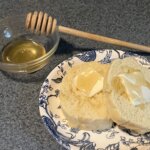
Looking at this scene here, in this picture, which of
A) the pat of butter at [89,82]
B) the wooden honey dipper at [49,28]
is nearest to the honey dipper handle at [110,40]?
the wooden honey dipper at [49,28]

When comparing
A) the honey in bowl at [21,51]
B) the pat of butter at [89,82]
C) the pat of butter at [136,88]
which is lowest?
the honey in bowl at [21,51]

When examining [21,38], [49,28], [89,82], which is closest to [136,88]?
[89,82]

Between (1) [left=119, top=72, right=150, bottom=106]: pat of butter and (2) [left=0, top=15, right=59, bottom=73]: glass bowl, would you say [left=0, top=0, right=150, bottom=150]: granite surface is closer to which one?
(2) [left=0, top=15, right=59, bottom=73]: glass bowl

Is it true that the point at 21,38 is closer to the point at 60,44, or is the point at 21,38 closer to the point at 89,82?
the point at 60,44

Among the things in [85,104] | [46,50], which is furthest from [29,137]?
[46,50]

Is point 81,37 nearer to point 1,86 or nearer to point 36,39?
point 36,39

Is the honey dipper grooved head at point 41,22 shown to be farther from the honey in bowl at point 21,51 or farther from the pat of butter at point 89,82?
the pat of butter at point 89,82
